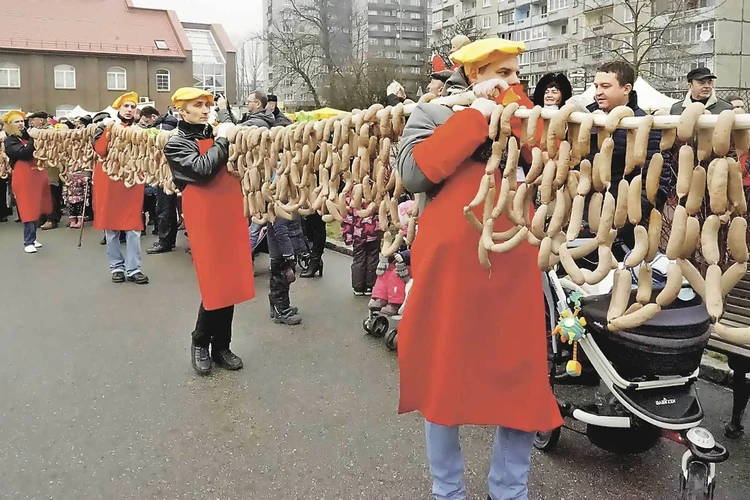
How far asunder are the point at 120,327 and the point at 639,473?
425cm

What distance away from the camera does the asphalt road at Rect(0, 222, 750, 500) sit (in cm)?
312

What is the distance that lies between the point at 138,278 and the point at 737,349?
6.03 metres

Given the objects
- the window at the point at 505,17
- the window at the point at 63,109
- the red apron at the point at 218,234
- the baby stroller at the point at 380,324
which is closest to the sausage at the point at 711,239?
the red apron at the point at 218,234

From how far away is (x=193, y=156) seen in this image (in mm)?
4113

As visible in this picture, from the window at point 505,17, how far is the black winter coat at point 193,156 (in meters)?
48.7

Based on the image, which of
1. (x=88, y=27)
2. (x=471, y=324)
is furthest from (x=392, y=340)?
(x=88, y=27)

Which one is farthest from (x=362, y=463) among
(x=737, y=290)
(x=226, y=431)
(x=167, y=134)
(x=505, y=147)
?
(x=167, y=134)

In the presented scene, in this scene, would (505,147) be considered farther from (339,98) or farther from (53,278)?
(339,98)

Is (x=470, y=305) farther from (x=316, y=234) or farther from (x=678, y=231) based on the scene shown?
(x=316, y=234)

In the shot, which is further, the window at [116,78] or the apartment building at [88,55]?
the window at [116,78]

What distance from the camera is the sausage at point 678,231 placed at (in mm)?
1729

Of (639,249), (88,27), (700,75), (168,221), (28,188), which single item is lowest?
(168,221)

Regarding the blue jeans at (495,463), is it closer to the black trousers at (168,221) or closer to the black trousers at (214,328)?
the black trousers at (214,328)

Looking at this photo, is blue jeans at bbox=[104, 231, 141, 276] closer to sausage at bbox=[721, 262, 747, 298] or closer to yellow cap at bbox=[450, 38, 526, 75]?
yellow cap at bbox=[450, 38, 526, 75]
